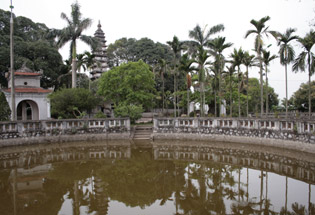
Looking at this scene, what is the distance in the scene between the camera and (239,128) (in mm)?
15344

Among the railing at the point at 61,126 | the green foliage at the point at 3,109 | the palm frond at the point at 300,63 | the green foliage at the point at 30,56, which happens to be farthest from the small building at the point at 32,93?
the palm frond at the point at 300,63

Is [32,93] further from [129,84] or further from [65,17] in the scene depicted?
[129,84]

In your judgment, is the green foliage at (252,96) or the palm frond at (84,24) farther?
the green foliage at (252,96)

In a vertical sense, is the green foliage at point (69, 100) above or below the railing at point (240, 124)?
above

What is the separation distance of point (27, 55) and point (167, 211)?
1335 inches

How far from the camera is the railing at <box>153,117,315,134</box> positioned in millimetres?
11781

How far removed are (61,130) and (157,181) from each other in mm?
11147

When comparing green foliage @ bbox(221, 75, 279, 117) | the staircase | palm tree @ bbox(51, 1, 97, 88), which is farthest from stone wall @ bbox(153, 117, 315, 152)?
palm tree @ bbox(51, 1, 97, 88)

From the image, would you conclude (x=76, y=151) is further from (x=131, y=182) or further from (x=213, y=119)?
(x=213, y=119)

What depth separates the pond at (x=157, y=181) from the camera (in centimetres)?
634

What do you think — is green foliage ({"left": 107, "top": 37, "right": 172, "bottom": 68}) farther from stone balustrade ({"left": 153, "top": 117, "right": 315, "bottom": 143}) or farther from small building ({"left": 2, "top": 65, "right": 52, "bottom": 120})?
stone balustrade ({"left": 153, "top": 117, "right": 315, "bottom": 143})

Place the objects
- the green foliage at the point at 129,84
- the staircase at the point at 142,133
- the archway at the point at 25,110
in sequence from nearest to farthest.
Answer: the staircase at the point at 142,133
the green foliage at the point at 129,84
the archway at the point at 25,110

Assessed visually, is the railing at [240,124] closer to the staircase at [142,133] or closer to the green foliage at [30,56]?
the staircase at [142,133]

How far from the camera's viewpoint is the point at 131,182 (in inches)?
330
